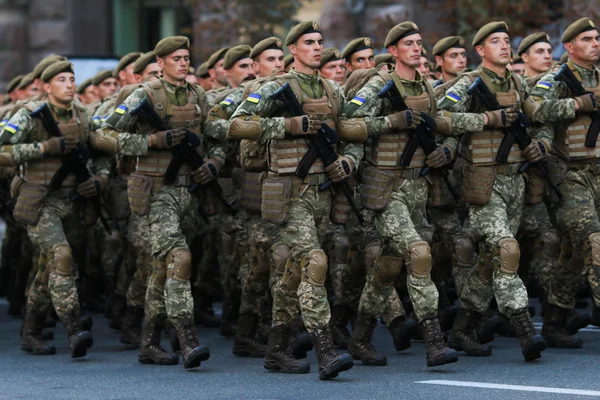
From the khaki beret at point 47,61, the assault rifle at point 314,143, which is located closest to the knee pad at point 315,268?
the assault rifle at point 314,143

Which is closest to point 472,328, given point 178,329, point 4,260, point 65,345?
point 178,329

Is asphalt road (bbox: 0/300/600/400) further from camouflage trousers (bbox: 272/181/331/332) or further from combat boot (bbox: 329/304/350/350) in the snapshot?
camouflage trousers (bbox: 272/181/331/332)

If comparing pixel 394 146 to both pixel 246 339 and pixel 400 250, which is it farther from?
pixel 246 339

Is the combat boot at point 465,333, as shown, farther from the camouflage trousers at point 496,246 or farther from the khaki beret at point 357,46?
the khaki beret at point 357,46

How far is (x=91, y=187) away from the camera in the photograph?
1205cm

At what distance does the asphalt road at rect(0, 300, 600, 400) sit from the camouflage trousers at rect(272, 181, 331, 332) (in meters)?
0.41

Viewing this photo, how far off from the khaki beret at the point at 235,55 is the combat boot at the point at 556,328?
3.16m

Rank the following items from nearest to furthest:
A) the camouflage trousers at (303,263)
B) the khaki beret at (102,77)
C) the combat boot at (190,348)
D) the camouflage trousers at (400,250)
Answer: the camouflage trousers at (303,263), the camouflage trousers at (400,250), the combat boot at (190,348), the khaki beret at (102,77)

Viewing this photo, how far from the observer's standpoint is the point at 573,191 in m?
11.2

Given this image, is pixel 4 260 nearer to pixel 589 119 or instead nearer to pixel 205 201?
pixel 205 201

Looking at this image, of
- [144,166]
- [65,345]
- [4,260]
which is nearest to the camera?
[144,166]

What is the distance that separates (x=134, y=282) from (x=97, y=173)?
1038 millimetres

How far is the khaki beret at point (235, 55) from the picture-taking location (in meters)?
13.0

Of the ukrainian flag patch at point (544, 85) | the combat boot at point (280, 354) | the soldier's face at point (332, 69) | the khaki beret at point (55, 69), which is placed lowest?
the combat boot at point (280, 354)
